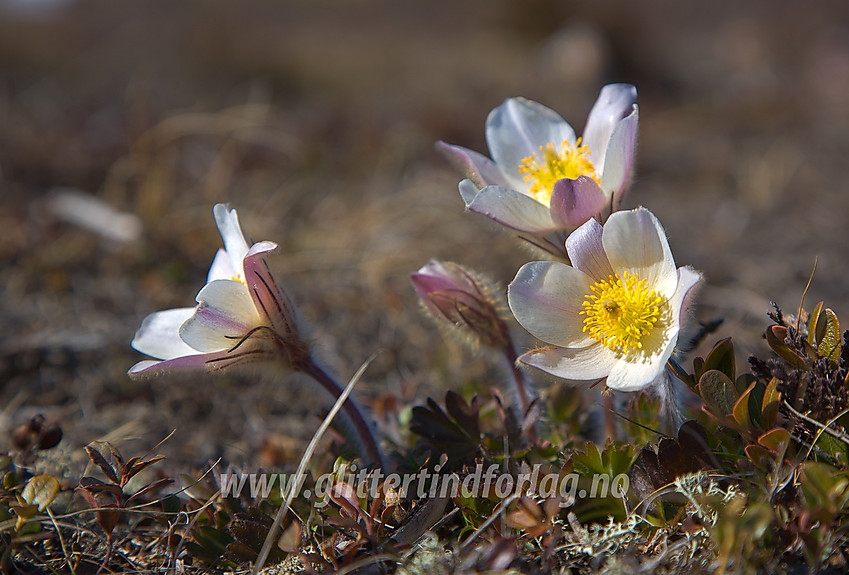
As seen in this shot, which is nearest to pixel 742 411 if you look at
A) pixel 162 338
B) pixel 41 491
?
pixel 162 338

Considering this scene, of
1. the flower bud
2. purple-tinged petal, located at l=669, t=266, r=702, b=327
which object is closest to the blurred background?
the flower bud

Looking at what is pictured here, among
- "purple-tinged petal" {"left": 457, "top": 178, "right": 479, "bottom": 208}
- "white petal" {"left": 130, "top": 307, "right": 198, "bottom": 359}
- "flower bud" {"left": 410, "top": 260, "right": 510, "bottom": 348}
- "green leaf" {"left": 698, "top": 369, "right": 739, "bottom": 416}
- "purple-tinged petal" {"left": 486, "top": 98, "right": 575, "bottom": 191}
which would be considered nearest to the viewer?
"green leaf" {"left": 698, "top": 369, "right": 739, "bottom": 416}

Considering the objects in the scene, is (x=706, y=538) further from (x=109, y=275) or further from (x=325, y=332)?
(x=109, y=275)

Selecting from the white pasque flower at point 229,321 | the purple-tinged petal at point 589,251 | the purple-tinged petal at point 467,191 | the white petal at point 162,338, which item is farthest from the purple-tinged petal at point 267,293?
the purple-tinged petal at point 589,251

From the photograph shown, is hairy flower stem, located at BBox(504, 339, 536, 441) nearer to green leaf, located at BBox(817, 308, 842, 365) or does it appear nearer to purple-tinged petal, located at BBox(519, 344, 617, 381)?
purple-tinged petal, located at BBox(519, 344, 617, 381)

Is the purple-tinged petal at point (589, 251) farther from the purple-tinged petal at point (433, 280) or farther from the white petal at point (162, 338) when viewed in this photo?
the white petal at point (162, 338)
